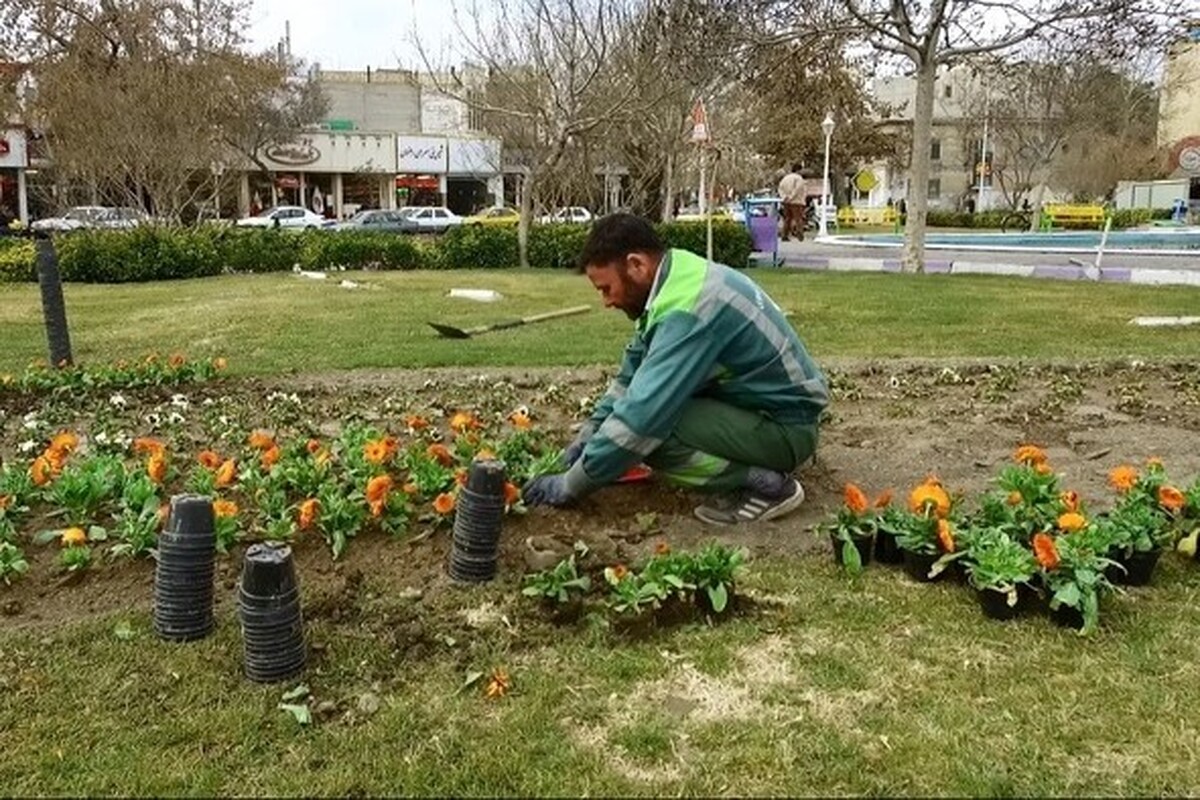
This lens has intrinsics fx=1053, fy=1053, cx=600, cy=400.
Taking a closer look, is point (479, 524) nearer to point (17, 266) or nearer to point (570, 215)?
point (17, 266)

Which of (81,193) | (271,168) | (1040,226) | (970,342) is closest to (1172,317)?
(970,342)

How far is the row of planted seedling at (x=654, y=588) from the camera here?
9.35 feet

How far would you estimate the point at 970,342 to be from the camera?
8625 millimetres

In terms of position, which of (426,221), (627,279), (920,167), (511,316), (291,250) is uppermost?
(920,167)

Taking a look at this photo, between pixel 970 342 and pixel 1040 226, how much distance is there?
35.5 m

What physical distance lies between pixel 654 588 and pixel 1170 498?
174 centimetres

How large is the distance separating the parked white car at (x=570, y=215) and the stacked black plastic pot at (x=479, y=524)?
74.2ft

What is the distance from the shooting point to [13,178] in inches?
1610

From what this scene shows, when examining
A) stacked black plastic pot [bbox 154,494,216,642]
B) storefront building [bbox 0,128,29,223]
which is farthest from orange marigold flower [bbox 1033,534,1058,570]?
storefront building [bbox 0,128,29,223]

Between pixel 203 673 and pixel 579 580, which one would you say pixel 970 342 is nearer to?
pixel 579 580

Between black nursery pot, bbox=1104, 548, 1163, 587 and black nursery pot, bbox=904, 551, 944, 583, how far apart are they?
1.64 ft

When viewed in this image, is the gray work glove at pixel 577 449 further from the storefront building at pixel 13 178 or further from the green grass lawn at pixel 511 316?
the storefront building at pixel 13 178

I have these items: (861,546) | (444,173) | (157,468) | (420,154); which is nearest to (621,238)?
(861,546)

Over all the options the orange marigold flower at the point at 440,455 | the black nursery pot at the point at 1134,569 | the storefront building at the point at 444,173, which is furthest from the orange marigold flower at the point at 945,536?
the storefront building at the point at 444,173
